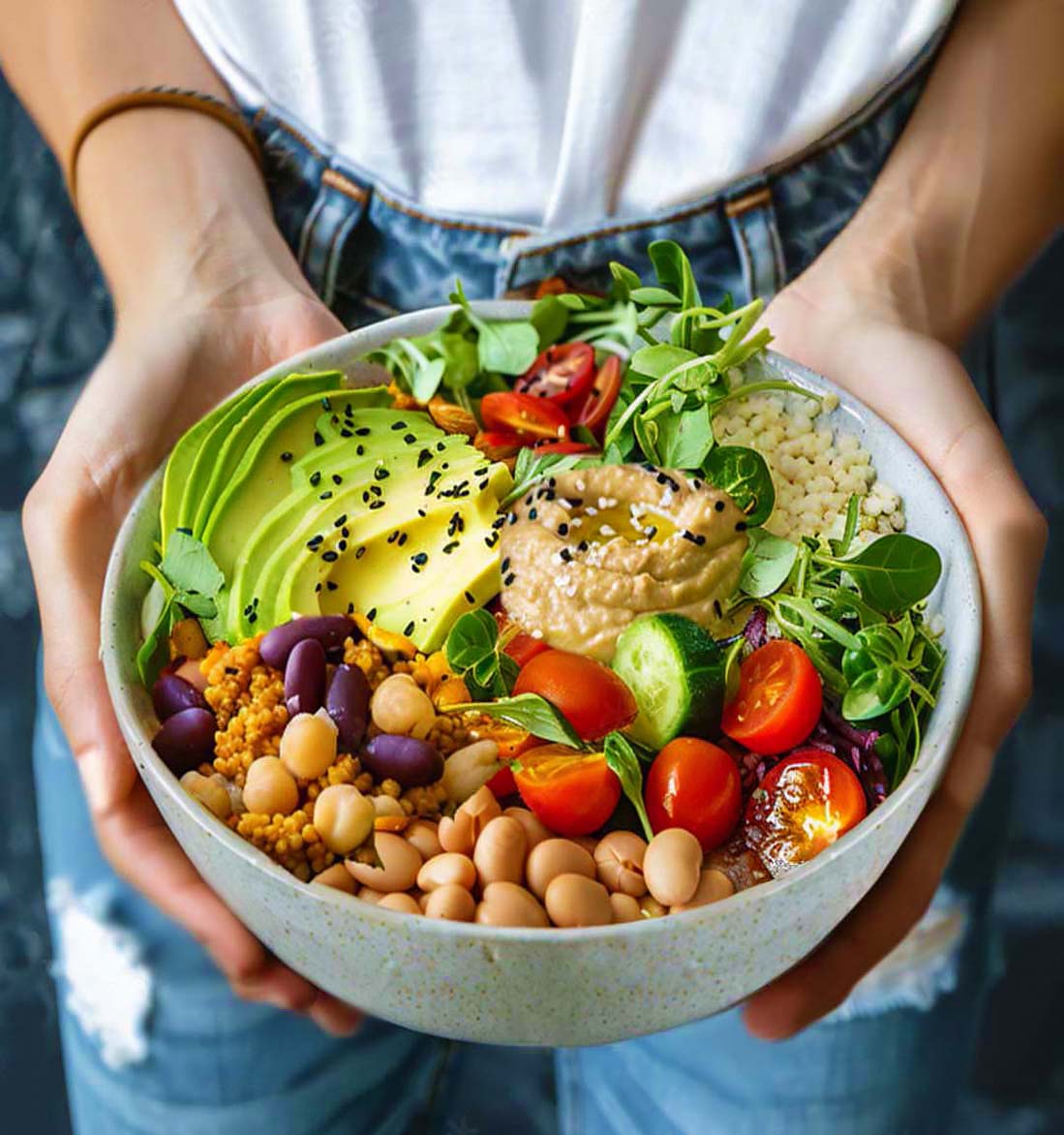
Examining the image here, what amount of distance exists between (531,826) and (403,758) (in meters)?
0.11

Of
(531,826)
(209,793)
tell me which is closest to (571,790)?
(531,826)

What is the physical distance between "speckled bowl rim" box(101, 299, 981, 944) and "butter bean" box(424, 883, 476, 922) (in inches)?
0.9

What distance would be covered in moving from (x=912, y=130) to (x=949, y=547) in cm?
64

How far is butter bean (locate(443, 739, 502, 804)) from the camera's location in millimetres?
1013

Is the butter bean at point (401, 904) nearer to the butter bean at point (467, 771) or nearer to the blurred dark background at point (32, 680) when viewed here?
the butter bean at point (467, 771)

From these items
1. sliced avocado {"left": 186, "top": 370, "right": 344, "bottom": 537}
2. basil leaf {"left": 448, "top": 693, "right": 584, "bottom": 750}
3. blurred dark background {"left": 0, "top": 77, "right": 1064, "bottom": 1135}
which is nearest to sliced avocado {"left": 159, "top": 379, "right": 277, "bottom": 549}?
sliced avocado {"left": 186, "top": 370, "right": 344, "bottom": 537}

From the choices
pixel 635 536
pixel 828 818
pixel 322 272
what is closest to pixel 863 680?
pixel 828 818

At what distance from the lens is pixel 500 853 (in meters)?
0.94

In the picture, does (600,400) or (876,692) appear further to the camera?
A: (600,400)

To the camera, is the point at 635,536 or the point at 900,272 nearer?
the point at 635,536

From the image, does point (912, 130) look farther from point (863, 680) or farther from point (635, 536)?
point (863, 680)

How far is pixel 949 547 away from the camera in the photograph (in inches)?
45.4

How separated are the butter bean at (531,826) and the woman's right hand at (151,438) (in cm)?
28

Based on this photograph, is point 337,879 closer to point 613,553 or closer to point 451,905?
point 451,905
